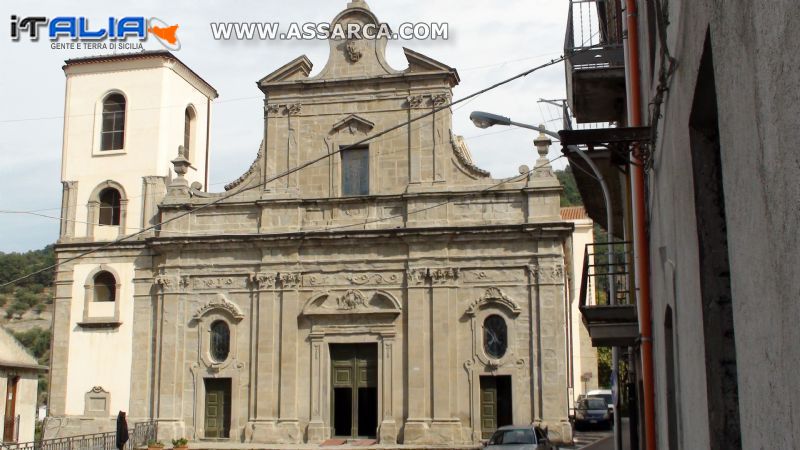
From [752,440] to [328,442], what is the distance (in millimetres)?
25983

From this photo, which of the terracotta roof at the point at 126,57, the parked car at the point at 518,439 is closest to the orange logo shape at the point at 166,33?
the terracotta roof at the point at 126,57

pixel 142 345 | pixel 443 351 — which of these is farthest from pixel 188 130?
pixel 443 351

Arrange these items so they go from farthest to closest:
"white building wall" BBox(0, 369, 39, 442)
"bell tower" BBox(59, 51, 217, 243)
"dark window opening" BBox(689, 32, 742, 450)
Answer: "white building wall" BBox(0, 369, 39, 442) < "bell tower" BBox(59, 51, 217, 243) < "dark window opening" BBox(689, 32, 742, 450)

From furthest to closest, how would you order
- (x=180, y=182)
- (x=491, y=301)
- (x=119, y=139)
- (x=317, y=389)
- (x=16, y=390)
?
(x=16, y=390), (x=119, y=139), (x=180, y=182), (x=317, y=389), (x=491, y=301)

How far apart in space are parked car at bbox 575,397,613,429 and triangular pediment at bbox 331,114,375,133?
15579 millimetres

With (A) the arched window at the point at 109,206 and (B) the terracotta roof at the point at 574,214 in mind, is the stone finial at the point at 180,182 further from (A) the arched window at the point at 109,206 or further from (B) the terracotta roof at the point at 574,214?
(B) the terracotta roof at the point at 574,214

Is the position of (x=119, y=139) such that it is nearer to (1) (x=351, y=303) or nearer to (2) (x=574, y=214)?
(1) (x=351, y=303)

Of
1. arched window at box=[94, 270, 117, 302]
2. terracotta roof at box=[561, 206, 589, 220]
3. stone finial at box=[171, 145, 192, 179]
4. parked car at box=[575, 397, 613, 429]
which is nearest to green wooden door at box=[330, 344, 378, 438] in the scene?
stone finial at box=[171, 145, 192, 179]

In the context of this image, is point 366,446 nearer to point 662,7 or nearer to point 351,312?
point 351,312

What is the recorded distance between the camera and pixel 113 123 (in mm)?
33156

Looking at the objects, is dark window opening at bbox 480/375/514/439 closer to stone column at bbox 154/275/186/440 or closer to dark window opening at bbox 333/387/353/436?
dark window opening at bbox 333/387/353/436

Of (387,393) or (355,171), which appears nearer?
(387,393)

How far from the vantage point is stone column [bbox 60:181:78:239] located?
3244 cm

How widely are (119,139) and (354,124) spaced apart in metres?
9.33
